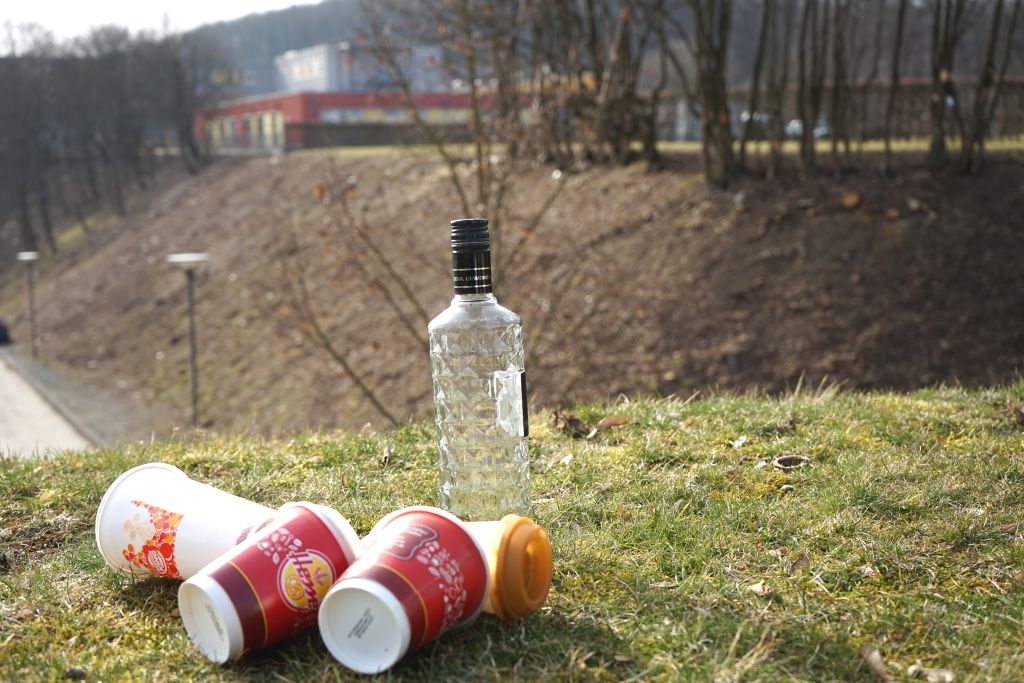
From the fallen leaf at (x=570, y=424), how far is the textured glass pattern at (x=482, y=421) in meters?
1.34

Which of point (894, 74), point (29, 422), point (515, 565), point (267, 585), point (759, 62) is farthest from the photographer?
point (29, 422)

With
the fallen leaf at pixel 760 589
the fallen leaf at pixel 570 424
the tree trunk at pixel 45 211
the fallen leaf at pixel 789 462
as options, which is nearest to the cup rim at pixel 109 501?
the fallen leaf at pixel 760 589

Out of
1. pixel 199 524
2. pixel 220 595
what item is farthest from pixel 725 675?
pixel 199 524

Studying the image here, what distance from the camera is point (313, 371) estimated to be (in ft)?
67.2

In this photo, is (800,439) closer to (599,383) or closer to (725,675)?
(725,675)

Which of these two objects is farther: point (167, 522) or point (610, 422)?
point (610, 422)

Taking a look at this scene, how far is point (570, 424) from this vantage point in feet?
16.7

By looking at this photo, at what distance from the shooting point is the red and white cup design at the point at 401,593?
101 inches

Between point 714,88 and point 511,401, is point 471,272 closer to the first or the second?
point 511,401

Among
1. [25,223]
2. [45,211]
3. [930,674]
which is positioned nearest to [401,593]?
[930,674]

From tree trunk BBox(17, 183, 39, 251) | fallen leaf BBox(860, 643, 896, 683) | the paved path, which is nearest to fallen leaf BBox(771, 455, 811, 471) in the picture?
fallen leaf BBox(860, 643, 896, 683)

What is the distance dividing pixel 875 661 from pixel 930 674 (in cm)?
14

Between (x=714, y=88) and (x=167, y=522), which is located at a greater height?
(x=714, y=88)

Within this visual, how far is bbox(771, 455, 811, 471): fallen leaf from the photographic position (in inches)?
170
